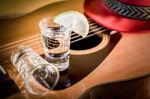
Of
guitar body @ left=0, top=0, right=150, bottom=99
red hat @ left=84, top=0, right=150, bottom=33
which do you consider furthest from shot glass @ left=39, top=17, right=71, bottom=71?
red hat @ left=84, top=0, right=150, bottom=33

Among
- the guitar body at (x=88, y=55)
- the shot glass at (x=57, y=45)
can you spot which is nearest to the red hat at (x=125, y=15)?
the guitar body at (x=88, y=55)

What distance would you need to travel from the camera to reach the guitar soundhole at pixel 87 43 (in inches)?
34.8

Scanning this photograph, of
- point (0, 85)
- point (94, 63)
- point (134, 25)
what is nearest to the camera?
point (0, 85)

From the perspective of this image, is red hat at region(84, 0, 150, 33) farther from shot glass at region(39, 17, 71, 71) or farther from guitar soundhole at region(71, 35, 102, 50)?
shot glass at region(39, 17, 71, 71)

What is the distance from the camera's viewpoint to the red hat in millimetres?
870

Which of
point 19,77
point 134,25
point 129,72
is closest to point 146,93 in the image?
point 129,72

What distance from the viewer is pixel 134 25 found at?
89 centimetres

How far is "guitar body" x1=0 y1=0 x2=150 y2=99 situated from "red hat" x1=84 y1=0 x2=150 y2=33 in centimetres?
3

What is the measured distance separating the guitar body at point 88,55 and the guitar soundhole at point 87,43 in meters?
0.02

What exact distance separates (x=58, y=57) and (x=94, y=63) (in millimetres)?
101

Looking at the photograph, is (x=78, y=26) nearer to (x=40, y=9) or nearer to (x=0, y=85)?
(x=40, y=9)

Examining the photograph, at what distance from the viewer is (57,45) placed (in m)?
0.74

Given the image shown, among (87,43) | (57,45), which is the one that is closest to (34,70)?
(57,45)

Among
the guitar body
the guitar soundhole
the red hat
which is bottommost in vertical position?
the guitar soundhole
